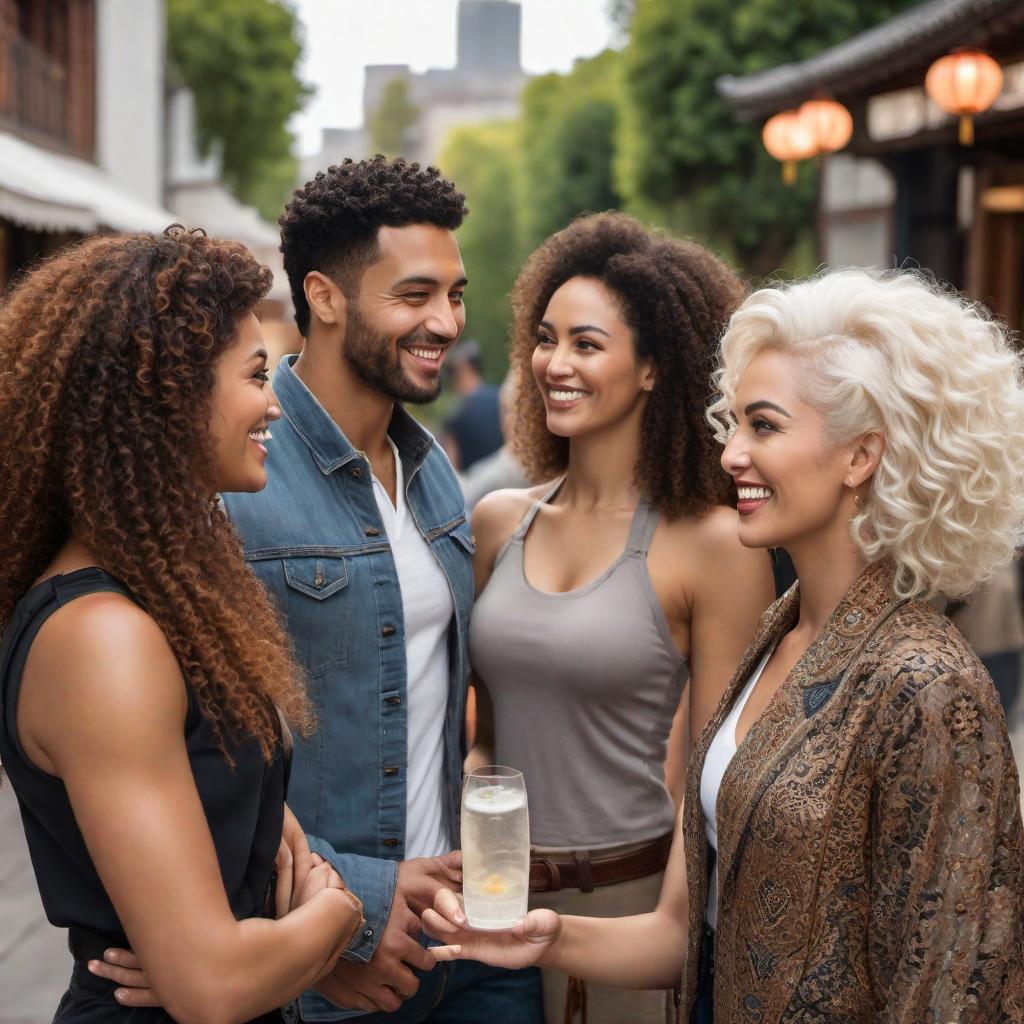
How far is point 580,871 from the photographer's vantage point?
274 centimetres

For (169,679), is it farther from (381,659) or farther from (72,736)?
(381,659)

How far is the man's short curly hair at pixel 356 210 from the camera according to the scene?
9.37 feet

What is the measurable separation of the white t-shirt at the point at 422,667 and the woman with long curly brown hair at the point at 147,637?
698 mm

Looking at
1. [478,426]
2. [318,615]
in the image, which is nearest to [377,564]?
[318,615]

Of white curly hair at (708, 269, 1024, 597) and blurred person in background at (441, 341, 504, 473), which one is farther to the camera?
blurred person in background at (441, 341, 504, 473)

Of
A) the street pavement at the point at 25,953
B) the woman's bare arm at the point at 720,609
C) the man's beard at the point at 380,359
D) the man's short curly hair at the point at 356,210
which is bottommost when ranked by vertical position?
the street pavement at the point at 25,953

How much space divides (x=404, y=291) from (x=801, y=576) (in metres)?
1.13

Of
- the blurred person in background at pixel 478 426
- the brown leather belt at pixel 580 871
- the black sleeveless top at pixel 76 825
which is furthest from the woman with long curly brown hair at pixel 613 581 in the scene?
the blurred person in background at pixel 478 426

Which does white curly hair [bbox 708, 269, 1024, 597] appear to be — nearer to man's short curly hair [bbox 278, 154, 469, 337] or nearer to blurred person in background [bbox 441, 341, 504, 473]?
man's short curly hair [bbox 278, 154, 469, 337]

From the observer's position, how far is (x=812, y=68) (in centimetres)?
1167

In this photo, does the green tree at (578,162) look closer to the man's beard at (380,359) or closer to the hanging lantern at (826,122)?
the hanging lantern at (826,122)

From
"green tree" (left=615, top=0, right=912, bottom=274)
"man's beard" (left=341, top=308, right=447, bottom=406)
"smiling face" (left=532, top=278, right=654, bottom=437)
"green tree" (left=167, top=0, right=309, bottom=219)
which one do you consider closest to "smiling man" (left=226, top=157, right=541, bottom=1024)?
"man's beard" (left=341, top=308, right=447, bottom=406)

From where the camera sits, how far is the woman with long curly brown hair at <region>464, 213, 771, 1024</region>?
2.77 metres

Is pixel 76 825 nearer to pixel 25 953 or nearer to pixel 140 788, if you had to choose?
pixel 140 788
